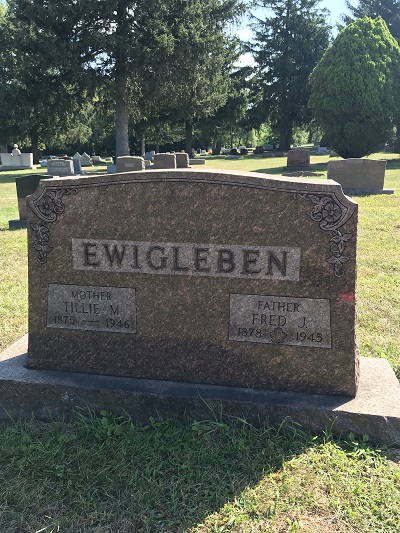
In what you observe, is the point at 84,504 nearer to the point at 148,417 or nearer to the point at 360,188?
the point at 148,417

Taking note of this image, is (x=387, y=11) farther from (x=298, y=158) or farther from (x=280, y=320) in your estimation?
(x=280, y=320)

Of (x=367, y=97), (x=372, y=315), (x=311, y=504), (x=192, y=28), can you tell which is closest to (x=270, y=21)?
(x=192, y=28)

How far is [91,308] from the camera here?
2.88 m

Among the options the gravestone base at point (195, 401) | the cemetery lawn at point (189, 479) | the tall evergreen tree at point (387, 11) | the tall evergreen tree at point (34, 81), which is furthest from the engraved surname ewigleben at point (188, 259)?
the tall evergreen tree at point (387, 11)

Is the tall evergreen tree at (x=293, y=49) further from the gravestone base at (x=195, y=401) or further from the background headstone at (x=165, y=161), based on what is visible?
the gravestone base at (x=195, y=401)

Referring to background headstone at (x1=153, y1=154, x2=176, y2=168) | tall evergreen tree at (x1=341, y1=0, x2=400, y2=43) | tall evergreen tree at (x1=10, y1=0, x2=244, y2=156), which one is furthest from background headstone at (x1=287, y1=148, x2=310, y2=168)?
tall evergreen tree at (x1=341, y1=0, x2=400, y2=43)

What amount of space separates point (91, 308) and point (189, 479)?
1174 mm

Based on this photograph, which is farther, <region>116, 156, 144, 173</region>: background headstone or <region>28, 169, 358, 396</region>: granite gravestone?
<region>116, 156, 144, 173</region>: background headstone

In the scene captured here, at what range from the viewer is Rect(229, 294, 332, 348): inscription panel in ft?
8.57

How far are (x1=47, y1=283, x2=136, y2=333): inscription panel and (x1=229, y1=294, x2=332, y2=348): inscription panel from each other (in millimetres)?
644

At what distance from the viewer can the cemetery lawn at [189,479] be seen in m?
2.04

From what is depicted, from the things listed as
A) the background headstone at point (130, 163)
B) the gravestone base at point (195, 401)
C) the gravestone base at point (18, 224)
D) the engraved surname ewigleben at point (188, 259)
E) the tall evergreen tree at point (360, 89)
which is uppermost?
the tall evergreen tree at point (360, 89)

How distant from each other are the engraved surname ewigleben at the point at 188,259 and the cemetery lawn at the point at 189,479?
84 cm

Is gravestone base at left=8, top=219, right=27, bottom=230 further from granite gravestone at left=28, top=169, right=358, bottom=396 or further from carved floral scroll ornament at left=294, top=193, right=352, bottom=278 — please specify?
carved floral scroll ornament at left=294, top=193, right=352, bottom=278
